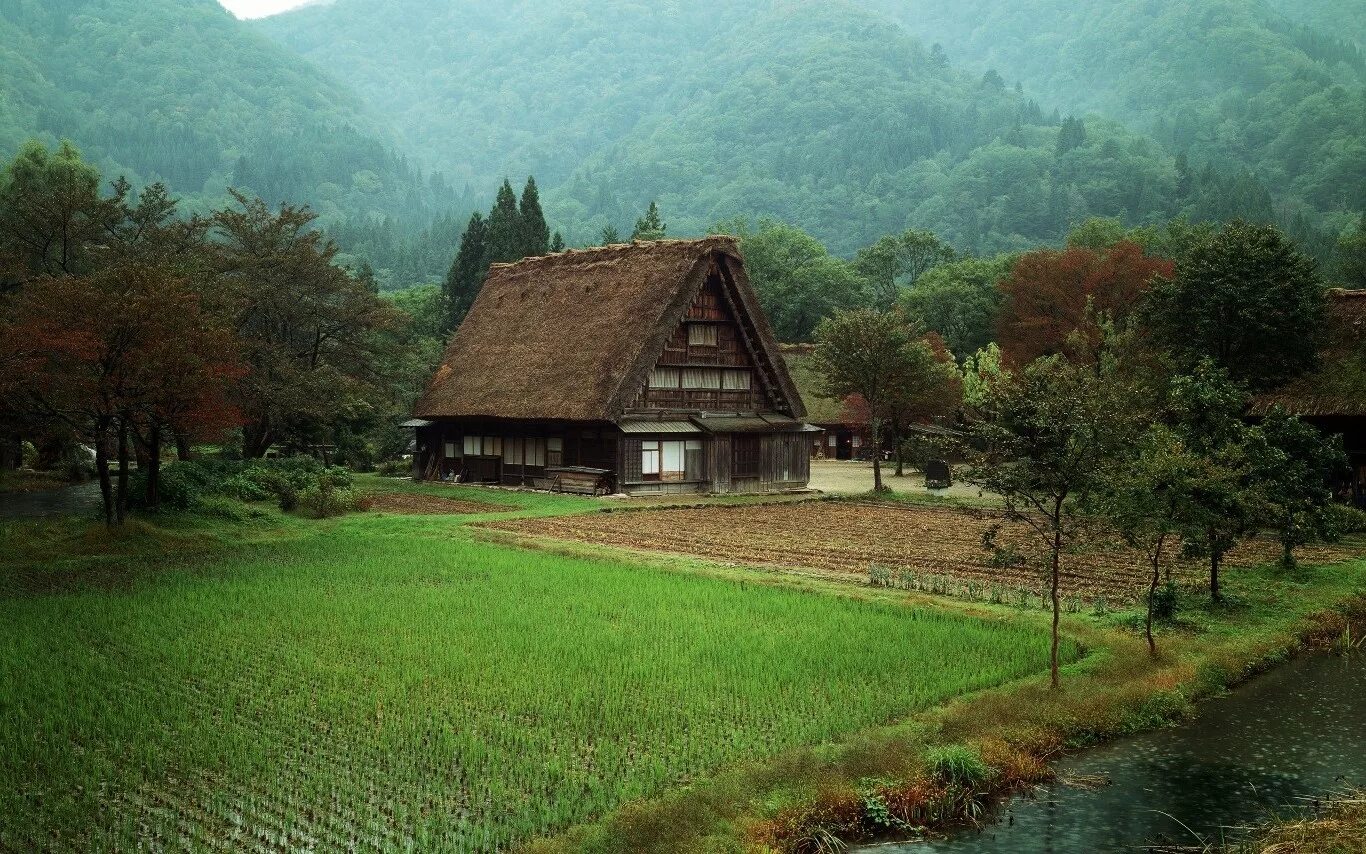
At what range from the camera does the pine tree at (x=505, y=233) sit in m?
63.0

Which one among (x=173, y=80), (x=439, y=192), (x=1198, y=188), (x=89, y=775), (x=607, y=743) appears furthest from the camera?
(x=439, y=192)

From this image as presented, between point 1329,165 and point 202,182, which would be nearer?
point 1329,165

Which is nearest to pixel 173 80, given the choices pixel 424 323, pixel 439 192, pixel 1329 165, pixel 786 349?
pixel 439 192

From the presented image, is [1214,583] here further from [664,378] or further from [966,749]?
[664,378]

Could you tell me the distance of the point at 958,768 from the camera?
9.17 meters

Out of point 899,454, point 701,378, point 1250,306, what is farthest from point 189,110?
point 1250,306

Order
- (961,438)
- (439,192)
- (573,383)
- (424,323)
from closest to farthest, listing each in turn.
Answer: (961,438)
(573,383)
(424,323)
(439,192)

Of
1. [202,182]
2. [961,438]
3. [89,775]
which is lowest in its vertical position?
[89,775]

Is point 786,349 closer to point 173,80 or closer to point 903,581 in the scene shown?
point 903,581

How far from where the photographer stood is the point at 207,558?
20328mm

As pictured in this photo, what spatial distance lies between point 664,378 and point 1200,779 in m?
27.8

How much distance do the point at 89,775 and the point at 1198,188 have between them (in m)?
111

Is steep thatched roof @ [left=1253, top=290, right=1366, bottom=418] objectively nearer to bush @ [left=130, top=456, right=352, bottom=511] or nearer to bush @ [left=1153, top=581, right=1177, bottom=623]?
bush @ [left=1153, top=581, right=1177, bottom=623]

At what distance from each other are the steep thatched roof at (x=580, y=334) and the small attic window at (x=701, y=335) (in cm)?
122
